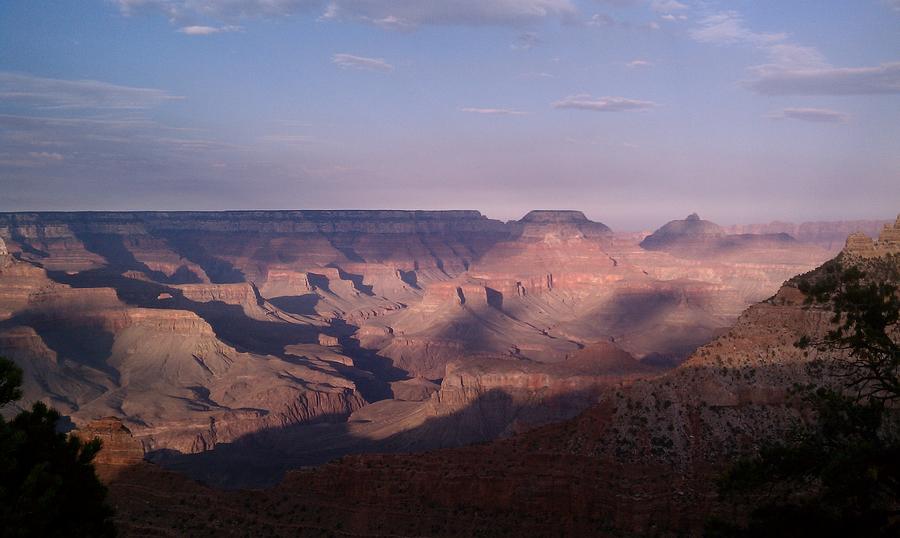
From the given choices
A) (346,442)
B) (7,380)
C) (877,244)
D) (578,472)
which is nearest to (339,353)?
(346,442)

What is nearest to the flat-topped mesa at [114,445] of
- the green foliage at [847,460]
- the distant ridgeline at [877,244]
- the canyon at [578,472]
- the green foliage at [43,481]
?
the canyon at [578,472]

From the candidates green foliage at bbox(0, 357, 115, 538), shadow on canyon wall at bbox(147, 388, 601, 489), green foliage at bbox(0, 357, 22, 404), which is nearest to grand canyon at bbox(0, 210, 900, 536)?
shadow on canyon wall at bbox(147, 388, 601, 489)

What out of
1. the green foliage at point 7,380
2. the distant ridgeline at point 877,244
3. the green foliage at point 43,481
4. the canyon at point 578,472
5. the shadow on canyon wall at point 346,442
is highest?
the distant ridgeline at point 877,244

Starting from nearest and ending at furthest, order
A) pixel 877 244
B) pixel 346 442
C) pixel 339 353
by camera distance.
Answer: pixel 877 244 → pixel 346 442 → pixel 339 353

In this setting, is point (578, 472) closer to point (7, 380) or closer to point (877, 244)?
point (877, 244)

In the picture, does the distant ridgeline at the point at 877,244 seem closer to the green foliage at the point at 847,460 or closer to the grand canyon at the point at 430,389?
the grand canyon at the point at 430,389

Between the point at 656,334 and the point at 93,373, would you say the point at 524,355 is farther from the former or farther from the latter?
the point at 93,373

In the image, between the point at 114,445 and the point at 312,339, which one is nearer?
the point at 114,445

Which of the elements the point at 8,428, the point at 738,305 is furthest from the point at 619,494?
the point at 738,305
